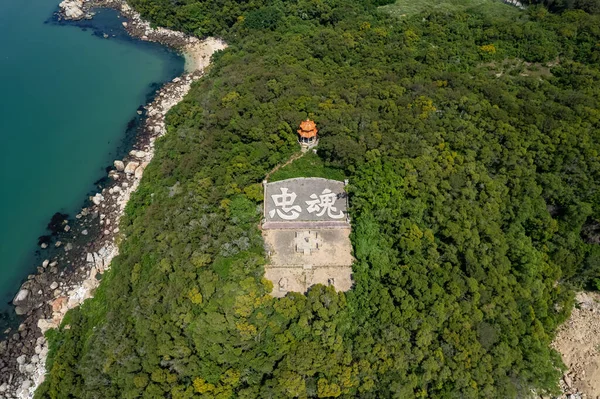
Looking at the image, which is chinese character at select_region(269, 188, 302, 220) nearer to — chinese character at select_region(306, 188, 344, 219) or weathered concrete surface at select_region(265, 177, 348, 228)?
weathered concrete surface at select_region(265, 177, 348, 228)

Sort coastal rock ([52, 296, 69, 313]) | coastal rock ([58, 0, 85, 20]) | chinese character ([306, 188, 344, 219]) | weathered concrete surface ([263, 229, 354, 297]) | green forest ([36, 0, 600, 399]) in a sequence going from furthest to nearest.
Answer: coastal rock ([58, 0, 85, 20]) < coastal rock ([52, 296, 69, 313]) < chinese character ([306, 188, 344, 219]) < weathered concrete surface ([263, 229, 354, 297]) < green forest ([36, 0, 600, 399])

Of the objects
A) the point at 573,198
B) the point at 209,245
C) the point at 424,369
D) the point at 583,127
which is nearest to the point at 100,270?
the point at 209,245

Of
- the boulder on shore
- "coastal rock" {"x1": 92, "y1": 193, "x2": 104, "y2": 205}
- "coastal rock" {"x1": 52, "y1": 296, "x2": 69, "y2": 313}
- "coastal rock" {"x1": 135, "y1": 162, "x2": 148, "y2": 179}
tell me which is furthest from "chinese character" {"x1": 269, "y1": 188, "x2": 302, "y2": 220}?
the boulder on shore

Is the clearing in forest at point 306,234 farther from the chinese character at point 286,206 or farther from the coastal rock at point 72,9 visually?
the coastal rock at point 72,9

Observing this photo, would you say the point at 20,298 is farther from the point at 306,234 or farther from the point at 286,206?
the point at 306,234

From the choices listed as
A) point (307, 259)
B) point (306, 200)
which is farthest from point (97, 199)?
point (307, 259)

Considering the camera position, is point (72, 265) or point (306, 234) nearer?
point (306, 234)

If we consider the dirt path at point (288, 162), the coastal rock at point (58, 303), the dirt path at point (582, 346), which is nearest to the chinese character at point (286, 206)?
the dirt path at point (288, 162)
